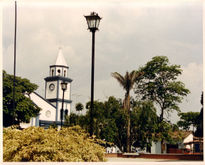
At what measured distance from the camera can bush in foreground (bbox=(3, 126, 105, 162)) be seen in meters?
10.4

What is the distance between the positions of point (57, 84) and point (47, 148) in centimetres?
6408

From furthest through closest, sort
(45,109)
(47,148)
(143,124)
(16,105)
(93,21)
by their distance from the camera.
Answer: (45,109)
(16,105)
(143,124)
(93,21)
(47,148)

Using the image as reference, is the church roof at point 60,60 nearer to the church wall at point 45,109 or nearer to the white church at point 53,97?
the white church at point 53,97

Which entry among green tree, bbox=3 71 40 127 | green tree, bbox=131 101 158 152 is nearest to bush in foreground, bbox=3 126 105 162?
green tree, bbox=131 101 158 152

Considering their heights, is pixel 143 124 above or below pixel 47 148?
above

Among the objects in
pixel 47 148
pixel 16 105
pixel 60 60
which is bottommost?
pixel 47 148

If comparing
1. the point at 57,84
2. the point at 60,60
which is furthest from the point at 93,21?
the point at 57,84

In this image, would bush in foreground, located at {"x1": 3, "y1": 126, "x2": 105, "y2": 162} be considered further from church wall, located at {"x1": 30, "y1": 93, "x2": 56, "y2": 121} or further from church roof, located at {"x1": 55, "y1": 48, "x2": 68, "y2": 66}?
church wall, located at {"x1": 30, "y1": 93, "x2": 56, "y2": 121}

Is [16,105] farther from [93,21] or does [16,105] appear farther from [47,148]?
[47,148]

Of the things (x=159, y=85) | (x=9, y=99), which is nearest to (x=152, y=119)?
(x=159, y=85)

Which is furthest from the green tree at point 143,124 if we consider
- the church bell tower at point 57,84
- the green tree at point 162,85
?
the church bell tower at point 57,84

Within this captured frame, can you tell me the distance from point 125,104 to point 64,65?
48601 millimetres

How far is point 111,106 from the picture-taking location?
89.7ft

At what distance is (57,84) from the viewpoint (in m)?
73.8
